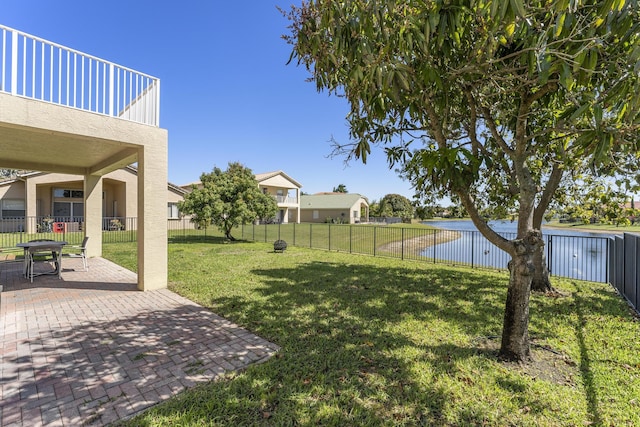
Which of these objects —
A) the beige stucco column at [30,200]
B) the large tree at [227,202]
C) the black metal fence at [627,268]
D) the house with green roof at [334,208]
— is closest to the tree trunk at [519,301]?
the black metal fence at [627,268]

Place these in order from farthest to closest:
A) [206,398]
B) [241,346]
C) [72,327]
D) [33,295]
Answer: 1. [33,295]
2. [72,327]
3. [241,346]
4. [206,398]

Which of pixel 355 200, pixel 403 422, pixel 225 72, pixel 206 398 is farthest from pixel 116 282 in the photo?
pixel 355 200

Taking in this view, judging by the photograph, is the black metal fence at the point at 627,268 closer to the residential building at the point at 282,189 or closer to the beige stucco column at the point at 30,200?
the beige stucco column at the point at 30,200

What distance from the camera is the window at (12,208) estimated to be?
2080cm

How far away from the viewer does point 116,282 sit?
304 inches

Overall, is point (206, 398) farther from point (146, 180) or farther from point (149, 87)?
point (149, 87)

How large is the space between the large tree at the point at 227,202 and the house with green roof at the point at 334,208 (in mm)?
25783

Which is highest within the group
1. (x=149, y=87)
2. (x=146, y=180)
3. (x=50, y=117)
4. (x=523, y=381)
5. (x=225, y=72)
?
(x=225, y=72)

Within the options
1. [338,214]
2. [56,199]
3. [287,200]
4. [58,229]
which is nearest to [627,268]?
[58,229]

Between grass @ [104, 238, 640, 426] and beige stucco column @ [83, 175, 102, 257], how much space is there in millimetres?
6459

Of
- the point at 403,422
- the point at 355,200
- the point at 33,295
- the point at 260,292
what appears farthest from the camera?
the point at 355,200

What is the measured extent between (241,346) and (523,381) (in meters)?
3.66

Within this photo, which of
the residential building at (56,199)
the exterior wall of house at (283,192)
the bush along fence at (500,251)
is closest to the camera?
the bush along fence at (500,251)

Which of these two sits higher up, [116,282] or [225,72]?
[225,72]
